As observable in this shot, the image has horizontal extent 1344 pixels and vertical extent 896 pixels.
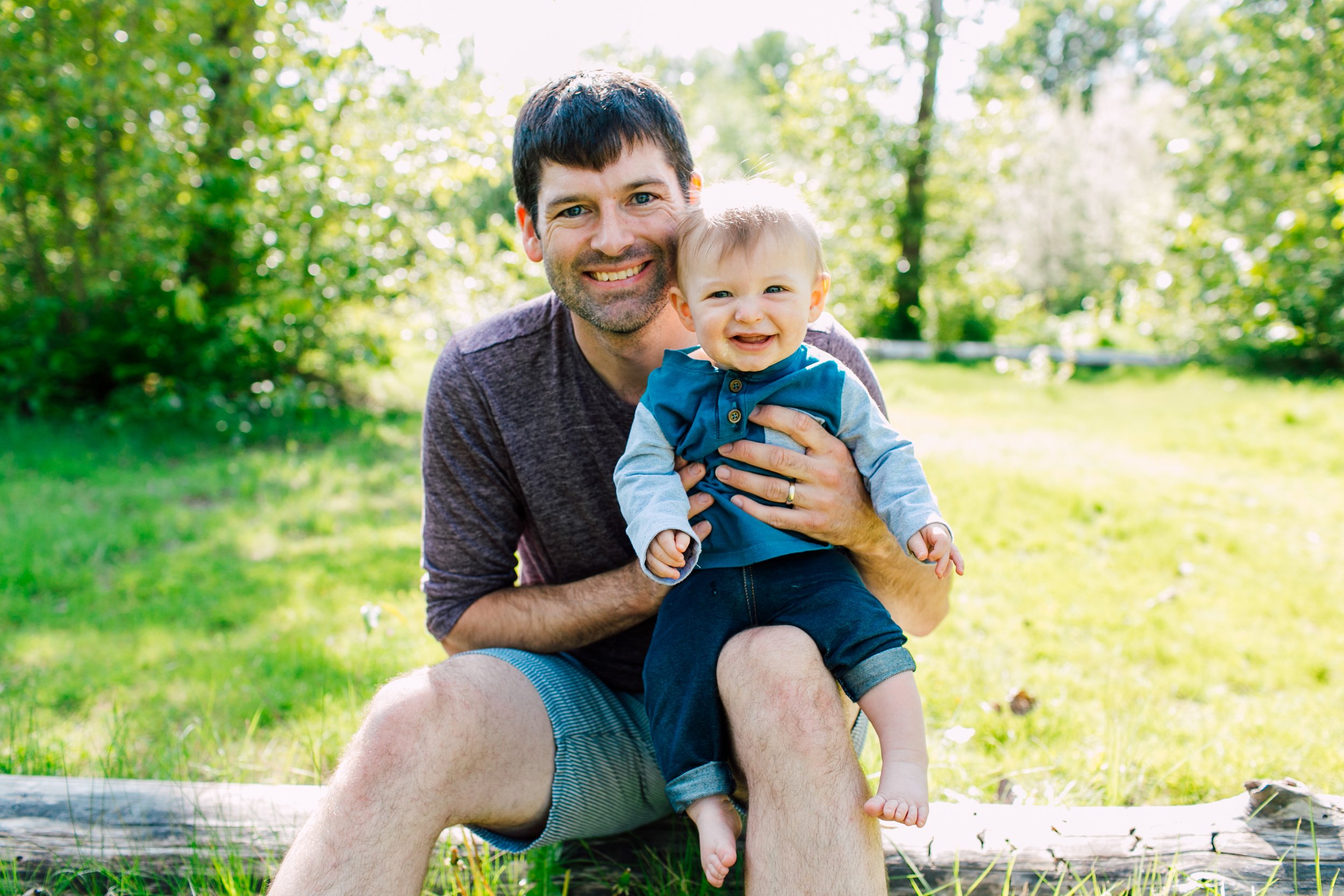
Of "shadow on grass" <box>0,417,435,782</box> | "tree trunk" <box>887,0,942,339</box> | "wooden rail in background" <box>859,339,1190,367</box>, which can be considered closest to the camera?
"shadow on grass" <box>0,417,435,782</box>

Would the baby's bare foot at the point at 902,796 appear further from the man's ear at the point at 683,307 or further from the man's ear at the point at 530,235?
the man's ear at the point at 530,235

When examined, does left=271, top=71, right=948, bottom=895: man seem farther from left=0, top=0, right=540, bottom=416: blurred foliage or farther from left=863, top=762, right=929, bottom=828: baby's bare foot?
left=0, top=0, right=540, bottom=416: blurred foliage

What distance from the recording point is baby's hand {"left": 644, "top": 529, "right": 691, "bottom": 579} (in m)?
1.63

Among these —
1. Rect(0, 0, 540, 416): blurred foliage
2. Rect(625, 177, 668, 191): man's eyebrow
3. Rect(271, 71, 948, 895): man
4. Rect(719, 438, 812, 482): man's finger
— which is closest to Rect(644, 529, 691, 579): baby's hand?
Rect(271, 71, 948, 895): man

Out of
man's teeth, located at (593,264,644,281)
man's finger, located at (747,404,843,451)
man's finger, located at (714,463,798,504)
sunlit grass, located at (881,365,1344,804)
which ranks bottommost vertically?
sunlit grass, located at (881,365,1344,804)

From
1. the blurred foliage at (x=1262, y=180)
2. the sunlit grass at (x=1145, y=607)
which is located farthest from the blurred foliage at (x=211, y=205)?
the blurred foliage at (x=1262, y=180)

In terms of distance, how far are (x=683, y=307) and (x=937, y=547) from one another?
76 cm

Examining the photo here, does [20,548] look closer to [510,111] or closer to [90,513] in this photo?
[90,513]

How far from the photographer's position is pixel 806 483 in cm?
181

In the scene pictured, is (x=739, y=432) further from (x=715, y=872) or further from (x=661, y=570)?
(x=715, y=872)

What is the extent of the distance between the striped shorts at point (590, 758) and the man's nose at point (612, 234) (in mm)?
957

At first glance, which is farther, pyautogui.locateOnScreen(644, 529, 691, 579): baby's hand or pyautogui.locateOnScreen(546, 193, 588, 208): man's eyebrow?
pyautogui.locateOnScreen(546, 193, 588, 208): man's eyebrow

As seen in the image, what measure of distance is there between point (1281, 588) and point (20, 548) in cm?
609

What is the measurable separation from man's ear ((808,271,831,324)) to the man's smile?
0.41 meters
